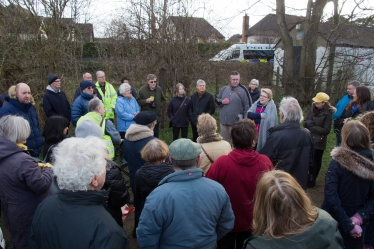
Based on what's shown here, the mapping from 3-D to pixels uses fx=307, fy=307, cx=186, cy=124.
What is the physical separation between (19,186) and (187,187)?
1470 millimetres

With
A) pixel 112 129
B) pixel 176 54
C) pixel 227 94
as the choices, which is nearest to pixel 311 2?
pixel 176 54

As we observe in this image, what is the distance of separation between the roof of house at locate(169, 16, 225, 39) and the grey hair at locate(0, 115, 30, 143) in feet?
23.5

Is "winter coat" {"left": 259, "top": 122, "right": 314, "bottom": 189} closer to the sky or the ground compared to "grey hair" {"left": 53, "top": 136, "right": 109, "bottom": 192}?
closer to the ground

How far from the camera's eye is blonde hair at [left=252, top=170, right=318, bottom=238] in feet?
5.29

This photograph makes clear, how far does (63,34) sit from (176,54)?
3214 mm

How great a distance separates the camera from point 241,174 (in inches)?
110

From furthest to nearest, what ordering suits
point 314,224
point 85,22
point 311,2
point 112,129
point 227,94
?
point 311,2 → point 85,22 → point 227,94 → point 112,129 → point 314,224

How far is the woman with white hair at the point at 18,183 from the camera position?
8.20 feet

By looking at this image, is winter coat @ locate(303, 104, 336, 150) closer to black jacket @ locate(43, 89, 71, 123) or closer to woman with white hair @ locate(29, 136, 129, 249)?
woman with white hair @ locate(29, 136, 129, 249)

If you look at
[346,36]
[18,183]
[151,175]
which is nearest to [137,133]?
[151,175]

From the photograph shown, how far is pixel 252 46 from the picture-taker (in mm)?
21312

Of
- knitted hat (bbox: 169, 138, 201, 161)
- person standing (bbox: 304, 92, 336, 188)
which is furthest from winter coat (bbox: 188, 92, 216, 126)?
knitted hat (bbox: 169, 138, 201, 161)

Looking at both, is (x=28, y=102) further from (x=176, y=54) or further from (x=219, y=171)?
(x=176, y=54)

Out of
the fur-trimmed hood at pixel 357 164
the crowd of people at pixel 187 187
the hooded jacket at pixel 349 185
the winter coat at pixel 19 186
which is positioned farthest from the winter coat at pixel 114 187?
the fur-trimmed hood at pixel 357 164
